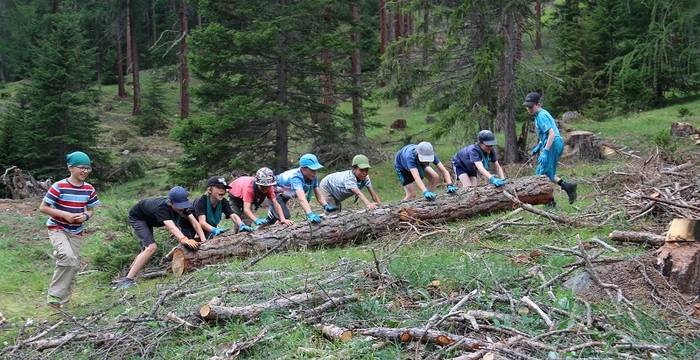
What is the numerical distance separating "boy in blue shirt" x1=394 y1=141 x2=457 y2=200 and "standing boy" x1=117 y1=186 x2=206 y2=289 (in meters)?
3.35

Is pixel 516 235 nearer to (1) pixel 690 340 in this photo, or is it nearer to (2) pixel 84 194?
(1) pixel 690 340

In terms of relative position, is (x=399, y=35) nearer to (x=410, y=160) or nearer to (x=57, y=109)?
(x=57, y=109)

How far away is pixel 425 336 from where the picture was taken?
4750mm

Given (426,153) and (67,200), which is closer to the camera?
(67,200)

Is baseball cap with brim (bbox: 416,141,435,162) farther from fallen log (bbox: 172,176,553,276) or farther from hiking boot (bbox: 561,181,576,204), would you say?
hiking boot (bbox: 561,181,576,204)

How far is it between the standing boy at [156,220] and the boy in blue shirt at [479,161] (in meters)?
4.23

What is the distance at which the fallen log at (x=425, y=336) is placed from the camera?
15.1ft

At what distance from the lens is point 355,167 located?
992 centimetres

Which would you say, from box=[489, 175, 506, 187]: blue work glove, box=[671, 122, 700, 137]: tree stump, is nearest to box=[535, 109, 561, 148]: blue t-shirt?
box=[489, 175, 506, 187]: blue work glove

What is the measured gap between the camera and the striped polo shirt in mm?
7664

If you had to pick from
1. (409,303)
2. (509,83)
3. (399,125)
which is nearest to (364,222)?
(409,303)

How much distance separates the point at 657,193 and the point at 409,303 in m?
4.39

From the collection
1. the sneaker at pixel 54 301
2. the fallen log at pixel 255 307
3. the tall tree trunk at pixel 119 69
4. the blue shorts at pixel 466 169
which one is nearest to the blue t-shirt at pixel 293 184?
the blue shorts at pixel 466 169

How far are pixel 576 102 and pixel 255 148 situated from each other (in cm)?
1514
